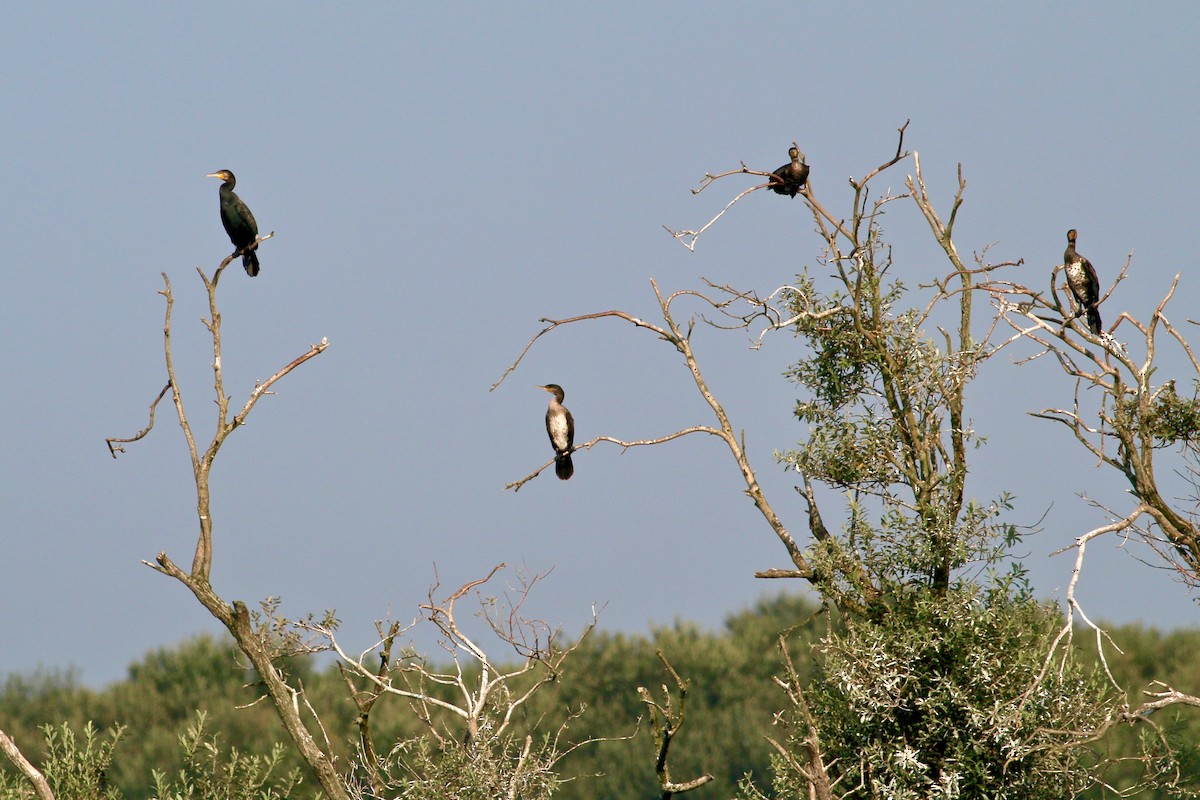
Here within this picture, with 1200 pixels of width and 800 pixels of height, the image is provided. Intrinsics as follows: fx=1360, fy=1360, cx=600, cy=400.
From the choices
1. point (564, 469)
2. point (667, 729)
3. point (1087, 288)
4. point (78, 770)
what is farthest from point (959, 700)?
point (78, 770)

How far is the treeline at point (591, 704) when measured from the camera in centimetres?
2483

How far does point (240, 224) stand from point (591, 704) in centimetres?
1869

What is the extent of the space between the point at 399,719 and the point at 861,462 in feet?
52.0

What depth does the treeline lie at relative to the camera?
81.5ft

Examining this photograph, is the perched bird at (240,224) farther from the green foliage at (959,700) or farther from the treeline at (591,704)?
the treeline at (591,704)

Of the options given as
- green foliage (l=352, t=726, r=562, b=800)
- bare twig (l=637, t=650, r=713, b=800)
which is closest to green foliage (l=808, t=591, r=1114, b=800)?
bare twig (l=637, t=650, r=713, b=800)

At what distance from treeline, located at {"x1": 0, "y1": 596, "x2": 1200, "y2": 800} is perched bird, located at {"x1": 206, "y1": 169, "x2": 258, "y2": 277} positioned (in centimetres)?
1260

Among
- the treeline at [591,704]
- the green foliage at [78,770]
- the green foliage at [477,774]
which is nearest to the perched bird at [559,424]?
the green foliage at [477,774]

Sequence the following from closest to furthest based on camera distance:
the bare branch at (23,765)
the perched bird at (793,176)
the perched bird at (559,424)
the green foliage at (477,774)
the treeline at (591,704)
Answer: the bare branch at (23,765) → the green foliage at (477,774) → the perched bird at (793,176) → the perched bird at (559,424) → the treeline at (591,704)

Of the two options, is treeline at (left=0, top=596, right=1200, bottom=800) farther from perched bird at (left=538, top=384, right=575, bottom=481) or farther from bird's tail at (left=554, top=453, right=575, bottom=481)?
bird's tail at (left=554, top=453, right=575, bottom=481)

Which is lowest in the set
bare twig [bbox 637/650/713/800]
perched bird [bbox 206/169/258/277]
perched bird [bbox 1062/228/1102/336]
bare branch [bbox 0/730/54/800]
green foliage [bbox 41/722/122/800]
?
bare branch [bbox 0/730/54/800]

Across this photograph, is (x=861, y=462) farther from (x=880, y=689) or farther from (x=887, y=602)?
(x=880, y=689)

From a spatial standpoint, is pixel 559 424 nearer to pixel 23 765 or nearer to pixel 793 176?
pixel 793 176

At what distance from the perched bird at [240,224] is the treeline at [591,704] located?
12599 millimetres
